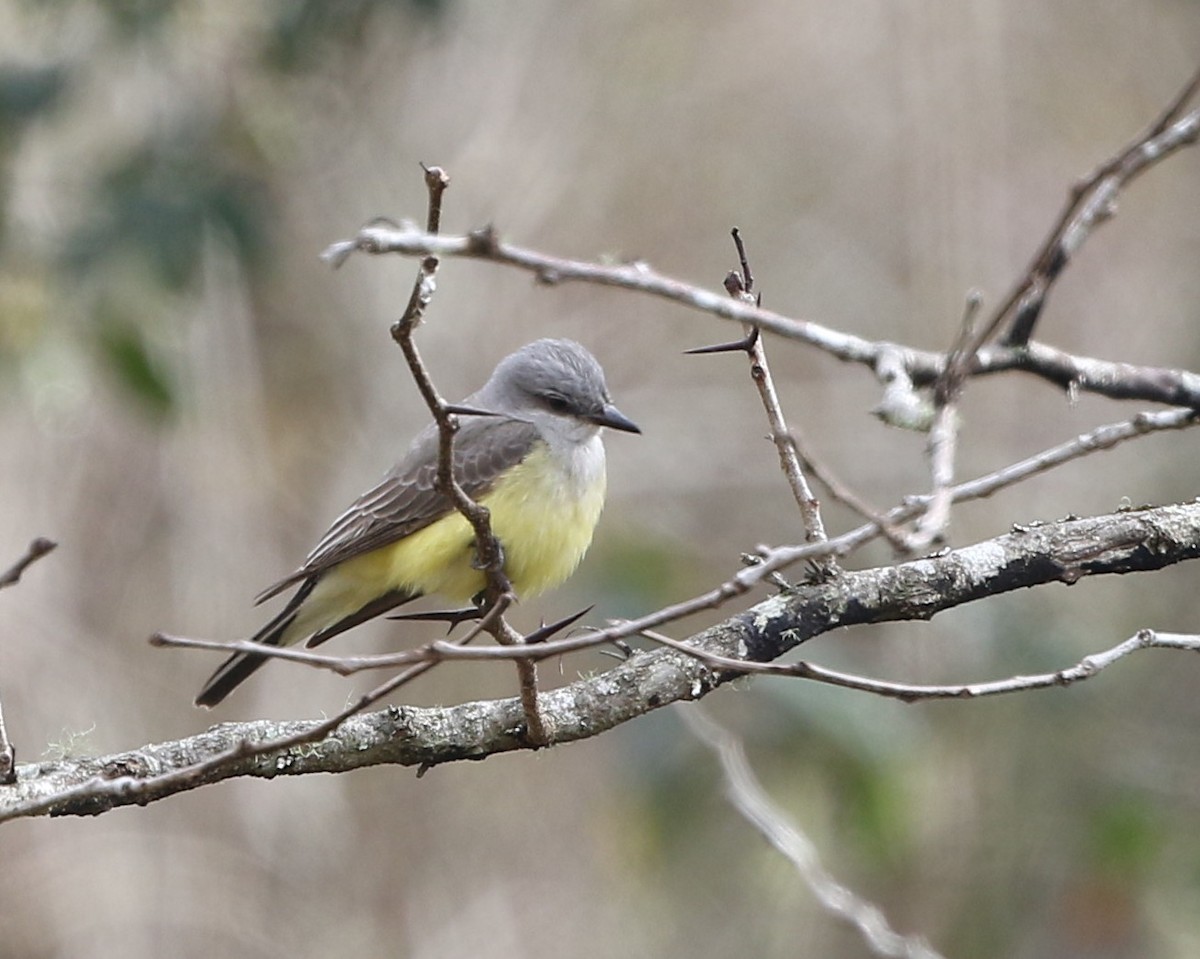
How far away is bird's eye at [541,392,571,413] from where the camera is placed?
464 centimetres

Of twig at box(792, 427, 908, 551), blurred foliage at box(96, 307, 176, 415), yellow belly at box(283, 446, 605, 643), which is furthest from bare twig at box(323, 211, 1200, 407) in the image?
blurred foliage at box(96, 307, 176, 415)

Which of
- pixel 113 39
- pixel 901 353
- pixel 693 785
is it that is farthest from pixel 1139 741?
pixel 901 353

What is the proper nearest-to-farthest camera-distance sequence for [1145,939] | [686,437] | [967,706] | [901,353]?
1. [901,353]
2. [1145,939]
3. [967,706]
4. [686,437]

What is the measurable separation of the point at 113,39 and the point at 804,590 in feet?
11.9

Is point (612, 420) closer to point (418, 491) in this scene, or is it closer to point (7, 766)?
point (418, 491)

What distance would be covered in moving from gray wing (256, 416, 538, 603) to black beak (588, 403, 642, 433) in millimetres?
213

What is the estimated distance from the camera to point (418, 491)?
4547 mm

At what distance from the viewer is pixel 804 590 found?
9.71 ft

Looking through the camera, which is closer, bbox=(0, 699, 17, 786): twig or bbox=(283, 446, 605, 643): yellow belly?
bbox=(0, 699, 17, 786): twig

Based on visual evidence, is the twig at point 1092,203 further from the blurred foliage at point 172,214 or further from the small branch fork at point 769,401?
the blurred foliage at point 172,214

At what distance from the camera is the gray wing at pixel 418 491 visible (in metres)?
4.40

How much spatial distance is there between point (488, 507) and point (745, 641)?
144cm

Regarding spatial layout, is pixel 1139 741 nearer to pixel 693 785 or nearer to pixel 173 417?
pixel 693 785

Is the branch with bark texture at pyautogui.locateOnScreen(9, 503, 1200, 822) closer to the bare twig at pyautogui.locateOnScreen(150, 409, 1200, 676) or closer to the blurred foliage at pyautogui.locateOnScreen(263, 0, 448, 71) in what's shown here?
the bare twig at pyautogui.locateOnScreen(150, 409, 1200, 676)
